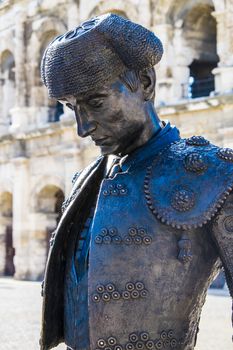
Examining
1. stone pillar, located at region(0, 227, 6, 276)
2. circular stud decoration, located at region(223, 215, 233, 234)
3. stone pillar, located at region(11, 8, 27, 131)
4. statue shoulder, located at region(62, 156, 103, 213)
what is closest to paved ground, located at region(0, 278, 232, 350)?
stone pillar, located at region(0, 227, 6, 276)

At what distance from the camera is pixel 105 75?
1.75 meters

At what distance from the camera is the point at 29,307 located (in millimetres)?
11789

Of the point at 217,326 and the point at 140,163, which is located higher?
the point at 140,163

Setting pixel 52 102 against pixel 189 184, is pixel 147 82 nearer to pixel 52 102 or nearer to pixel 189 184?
pixel 189 184

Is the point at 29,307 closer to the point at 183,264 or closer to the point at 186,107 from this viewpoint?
the point at 186,107

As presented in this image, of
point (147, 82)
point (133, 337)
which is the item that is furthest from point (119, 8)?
point (133, 337)

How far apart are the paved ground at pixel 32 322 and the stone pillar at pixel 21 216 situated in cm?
368

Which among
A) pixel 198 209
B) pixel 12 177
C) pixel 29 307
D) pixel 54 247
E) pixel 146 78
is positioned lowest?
pixel 29 307

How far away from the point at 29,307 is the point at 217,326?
402 cm

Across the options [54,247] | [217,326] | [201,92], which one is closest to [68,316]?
[54,247]

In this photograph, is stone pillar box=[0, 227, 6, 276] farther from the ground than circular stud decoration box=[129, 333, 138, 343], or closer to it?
closer to it

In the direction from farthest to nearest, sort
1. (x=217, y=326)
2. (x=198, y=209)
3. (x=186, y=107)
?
(x=186, y=107), (x=217, y=326), (x=198, y=209)

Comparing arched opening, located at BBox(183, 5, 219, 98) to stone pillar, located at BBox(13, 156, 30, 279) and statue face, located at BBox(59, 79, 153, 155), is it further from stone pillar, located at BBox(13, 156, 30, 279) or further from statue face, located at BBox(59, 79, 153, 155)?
statue face, located at BBox(59, 79, 153, 155)

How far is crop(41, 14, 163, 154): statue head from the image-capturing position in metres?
1.76
